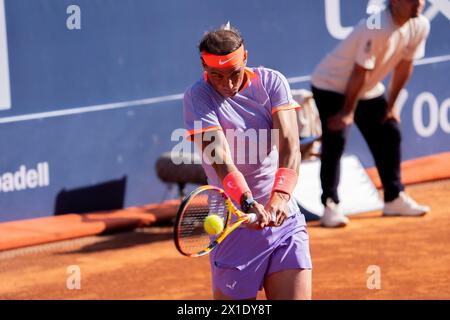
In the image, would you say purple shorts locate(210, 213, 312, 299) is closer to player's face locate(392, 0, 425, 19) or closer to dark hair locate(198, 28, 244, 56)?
dark hair locate(198, 28, 244, 56)

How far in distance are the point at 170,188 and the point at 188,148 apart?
53cm

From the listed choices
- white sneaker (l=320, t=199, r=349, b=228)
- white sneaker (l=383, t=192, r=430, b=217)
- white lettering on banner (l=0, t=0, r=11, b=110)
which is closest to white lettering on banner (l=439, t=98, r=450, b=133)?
white sneaker (l=383, t=192, r=430, b=217)

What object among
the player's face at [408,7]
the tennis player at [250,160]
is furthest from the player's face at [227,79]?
the player's face at [408,7]

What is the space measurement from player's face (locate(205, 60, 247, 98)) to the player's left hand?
451 millimetres

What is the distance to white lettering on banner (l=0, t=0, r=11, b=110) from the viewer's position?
8133 mm

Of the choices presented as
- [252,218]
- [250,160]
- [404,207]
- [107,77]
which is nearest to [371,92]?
[404,207]

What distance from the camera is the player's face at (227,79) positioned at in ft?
13.9

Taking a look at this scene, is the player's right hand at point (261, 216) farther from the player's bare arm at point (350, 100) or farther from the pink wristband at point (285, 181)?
the player's bare arm at point (350, 100)

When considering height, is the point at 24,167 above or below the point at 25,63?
below

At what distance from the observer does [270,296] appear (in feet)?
14.4

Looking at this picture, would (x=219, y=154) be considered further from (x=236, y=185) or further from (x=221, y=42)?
(x=221, y=42)
